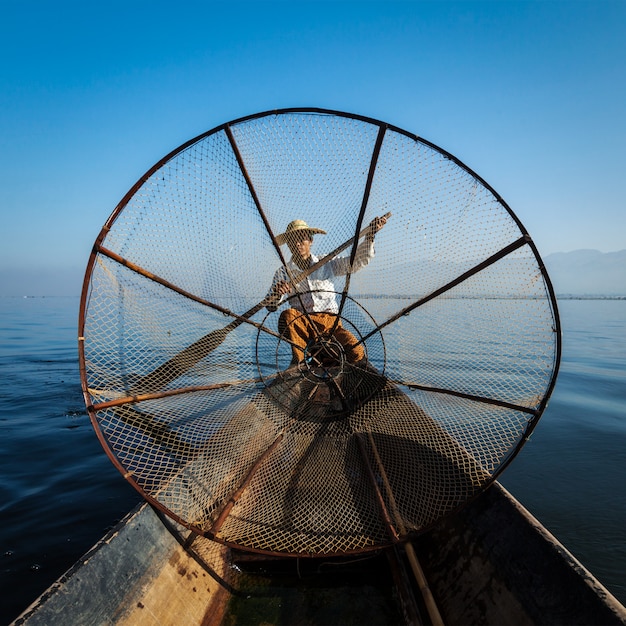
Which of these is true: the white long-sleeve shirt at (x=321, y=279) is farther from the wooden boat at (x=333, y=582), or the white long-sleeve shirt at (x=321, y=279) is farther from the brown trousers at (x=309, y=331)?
the wooden boat at (x=333, y=582)

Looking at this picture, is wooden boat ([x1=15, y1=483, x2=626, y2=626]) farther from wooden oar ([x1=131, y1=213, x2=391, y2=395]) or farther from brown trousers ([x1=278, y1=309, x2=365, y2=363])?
brown trousers ([x1=278, y1=309, x2=365, y2=363])

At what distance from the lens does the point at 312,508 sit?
2.69 meters

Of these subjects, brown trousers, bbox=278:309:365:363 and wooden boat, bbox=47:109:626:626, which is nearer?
wooden boat, bbox=47:109:626:626

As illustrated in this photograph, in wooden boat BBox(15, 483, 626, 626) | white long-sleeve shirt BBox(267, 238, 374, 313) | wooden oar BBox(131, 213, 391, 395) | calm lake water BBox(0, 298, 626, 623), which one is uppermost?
white long-sleeve shirt BBox(267, 238, 374, 313)

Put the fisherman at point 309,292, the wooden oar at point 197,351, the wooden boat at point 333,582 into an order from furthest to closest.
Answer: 1. the fisherman at point 309,292
2. the wooden oar at point 197,351
3. the wooden boat at point 333,582

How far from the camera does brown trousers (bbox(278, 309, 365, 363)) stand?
157 inches

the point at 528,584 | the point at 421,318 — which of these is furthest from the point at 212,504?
the point at 421,318

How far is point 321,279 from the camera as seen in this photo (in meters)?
4.25

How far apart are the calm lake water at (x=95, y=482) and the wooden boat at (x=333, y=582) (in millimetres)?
1012

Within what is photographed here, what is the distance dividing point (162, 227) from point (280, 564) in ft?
8.41

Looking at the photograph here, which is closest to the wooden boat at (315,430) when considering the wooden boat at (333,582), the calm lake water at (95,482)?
the wooden boat at (333,582)

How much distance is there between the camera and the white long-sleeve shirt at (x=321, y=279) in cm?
390

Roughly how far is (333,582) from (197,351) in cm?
208

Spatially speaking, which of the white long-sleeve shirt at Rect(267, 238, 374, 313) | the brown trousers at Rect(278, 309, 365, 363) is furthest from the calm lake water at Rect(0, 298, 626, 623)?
the white long-sleeve shirt at Rect(267, 238, 374, 313)
